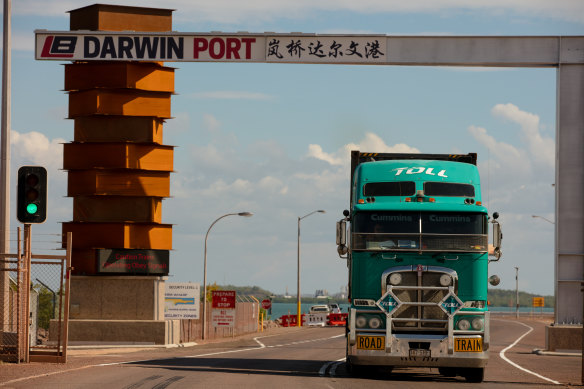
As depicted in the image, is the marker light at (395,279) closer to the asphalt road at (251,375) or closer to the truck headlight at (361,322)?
the truck headlight at (361,322)

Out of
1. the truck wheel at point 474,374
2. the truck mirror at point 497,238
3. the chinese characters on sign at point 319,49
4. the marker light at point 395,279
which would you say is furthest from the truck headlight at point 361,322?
the chinese characters on sign at point 319,49

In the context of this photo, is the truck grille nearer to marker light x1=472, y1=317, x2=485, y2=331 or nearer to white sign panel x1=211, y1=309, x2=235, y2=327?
marker light x1=472, y1=317, x2=485, y2=331

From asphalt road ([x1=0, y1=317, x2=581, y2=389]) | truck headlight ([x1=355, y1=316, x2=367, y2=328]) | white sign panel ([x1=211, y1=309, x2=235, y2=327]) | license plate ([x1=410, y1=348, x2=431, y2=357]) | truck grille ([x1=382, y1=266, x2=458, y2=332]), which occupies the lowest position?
white sign panel ([x1=211, y1=309, x2=235, y2=327])

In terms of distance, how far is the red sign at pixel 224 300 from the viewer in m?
48.8

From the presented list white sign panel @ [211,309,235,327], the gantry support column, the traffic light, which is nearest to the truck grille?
the traffic light

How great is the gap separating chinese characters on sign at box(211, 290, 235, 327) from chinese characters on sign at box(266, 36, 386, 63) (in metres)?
19.4

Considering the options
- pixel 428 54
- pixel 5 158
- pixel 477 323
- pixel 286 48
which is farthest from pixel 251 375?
pixel 428 54

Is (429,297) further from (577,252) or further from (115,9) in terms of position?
(115,9)

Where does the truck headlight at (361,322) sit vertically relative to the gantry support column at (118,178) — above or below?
below

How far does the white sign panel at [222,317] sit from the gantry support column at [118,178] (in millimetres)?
6737

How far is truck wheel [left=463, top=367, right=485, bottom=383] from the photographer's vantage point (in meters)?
21.5

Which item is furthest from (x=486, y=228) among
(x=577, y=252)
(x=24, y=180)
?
(x=577, y=252)

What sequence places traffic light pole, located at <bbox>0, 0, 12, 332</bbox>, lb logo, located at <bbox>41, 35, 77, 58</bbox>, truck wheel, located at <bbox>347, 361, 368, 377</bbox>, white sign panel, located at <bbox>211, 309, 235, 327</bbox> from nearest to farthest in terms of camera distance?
truck wheel, located at <bbox>347, 361, 368, 377</bbox> → traffic light pole, located at <bbox>0, 0, 12, 332</bbox> → lb logo, located at <bbox>41, 35, 77, 58</bbox> → white sign panel, located at <bbox>211, 309, 235, 327</bbox>

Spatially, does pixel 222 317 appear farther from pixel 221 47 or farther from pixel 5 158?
pixel 5 158
